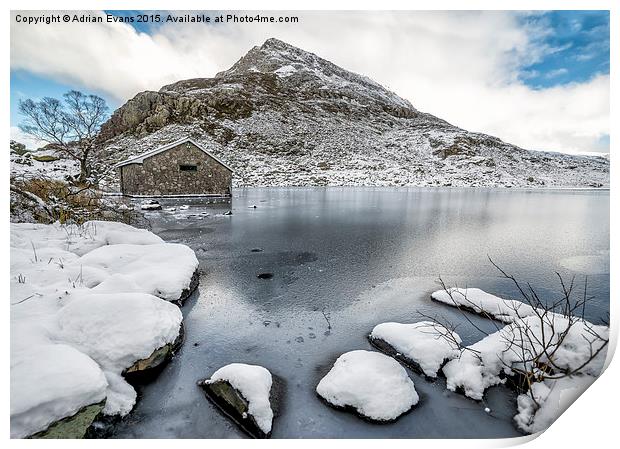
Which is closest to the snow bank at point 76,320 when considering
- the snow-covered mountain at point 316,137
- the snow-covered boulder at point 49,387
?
the snow-covered boulder at point 49,387

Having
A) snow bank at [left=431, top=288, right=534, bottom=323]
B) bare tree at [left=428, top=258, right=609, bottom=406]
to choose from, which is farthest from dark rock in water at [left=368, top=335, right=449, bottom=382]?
snow bank at [left=431, top=288, right=534, bottom=323]

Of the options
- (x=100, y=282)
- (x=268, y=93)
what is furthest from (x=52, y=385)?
(x=268, y=93)

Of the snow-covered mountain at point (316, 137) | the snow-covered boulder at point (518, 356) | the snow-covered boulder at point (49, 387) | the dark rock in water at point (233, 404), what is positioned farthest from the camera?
the snow-covered mountain at point (316, 137)

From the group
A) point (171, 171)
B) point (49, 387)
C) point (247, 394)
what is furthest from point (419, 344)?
point (171, 171)

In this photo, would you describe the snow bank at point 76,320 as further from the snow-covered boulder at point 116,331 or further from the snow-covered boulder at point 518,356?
the snow-covered boulder at point 518,356

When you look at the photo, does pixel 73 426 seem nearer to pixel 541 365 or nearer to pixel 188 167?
pixel 541 365

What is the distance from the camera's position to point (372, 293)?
16.2ft

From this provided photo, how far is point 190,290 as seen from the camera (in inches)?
190

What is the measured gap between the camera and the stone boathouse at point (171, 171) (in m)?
18.8

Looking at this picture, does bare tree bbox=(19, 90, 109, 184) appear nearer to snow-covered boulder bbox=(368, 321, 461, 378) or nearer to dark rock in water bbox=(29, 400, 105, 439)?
dark rock in water bbox=(29, 400, 105, 439)

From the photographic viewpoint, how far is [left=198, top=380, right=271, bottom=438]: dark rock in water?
2361 millimetres

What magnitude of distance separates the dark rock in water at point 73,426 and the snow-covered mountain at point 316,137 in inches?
1142

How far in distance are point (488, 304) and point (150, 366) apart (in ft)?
14.4

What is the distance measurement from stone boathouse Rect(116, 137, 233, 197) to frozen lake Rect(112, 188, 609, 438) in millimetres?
9230
